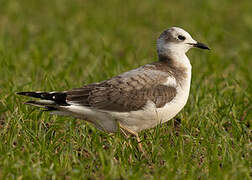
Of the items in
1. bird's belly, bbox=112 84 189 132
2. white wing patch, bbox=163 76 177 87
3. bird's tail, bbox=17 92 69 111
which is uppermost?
white wing patch, bbox=163 76 177 87

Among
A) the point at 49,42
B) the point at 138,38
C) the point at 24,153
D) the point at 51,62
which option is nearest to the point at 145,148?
the point at 24,153

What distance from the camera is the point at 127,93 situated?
5438mm

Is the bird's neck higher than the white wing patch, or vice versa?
the bird's neck

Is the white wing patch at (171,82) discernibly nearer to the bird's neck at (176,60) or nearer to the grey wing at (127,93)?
the grey wing at (127,93)

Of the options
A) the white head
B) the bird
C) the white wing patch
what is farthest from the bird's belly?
the white head

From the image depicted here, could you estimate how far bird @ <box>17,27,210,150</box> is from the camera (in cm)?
538

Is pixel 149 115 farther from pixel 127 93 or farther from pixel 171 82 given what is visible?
pixel 171 82

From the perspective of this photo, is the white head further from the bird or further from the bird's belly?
the bird's belly

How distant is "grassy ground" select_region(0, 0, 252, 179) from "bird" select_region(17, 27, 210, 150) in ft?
0.58

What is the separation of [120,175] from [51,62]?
13.5 feet

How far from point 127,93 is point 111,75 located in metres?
1.88

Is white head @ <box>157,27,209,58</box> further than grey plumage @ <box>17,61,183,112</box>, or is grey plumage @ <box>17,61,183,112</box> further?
white head @ <box>157,27,209,58</box>

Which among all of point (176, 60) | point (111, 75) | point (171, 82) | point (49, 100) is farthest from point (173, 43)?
point (49, 100)

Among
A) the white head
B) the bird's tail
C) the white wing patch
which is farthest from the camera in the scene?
the white head
